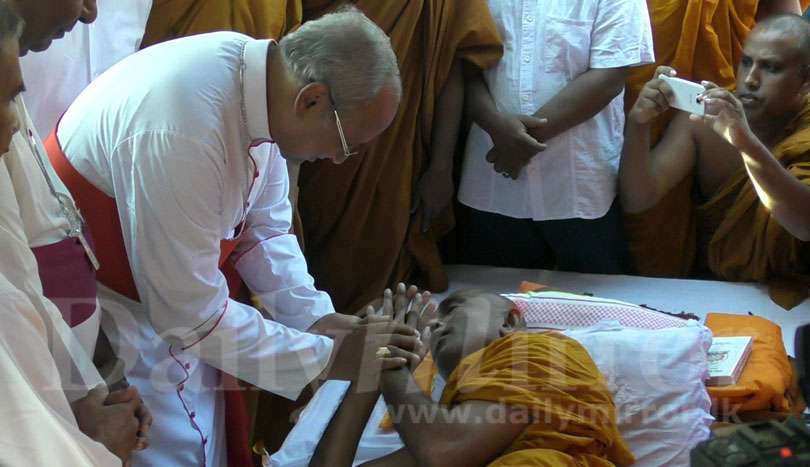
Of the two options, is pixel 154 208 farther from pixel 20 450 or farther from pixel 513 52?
pixel 513 52

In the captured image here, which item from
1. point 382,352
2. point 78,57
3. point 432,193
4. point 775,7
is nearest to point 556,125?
point 432,193

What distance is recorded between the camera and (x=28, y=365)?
1.47m

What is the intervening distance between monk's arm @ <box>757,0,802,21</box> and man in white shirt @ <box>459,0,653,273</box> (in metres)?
0.78

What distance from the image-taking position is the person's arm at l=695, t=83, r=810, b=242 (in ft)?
10.4

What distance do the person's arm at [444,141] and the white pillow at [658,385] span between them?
0.84 metres

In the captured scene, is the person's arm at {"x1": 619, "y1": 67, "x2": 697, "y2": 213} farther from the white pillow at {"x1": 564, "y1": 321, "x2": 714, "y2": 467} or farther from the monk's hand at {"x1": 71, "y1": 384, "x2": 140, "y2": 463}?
the monk's hand at {"x1": 71, "y1": 384, "x2": 140, "y2": 463}

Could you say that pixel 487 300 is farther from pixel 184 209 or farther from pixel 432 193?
pixel 184 209

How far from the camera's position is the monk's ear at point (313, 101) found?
189 centimetres

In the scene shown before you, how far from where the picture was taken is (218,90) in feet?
6.47

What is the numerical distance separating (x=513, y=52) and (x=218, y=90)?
1652mm

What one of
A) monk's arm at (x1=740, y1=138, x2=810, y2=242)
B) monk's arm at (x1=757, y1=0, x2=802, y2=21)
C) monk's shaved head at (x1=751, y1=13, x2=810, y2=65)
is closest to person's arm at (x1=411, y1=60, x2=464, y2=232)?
monk's arm at (x1=740, y1=138, x2=810, y2=242)

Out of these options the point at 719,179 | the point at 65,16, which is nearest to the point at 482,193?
the point at 719,179

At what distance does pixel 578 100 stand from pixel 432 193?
58 centimetres

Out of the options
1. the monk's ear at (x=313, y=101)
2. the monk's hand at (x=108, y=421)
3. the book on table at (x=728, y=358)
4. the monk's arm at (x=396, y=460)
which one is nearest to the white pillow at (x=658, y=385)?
→ the book on table at (x=728, y=358)
